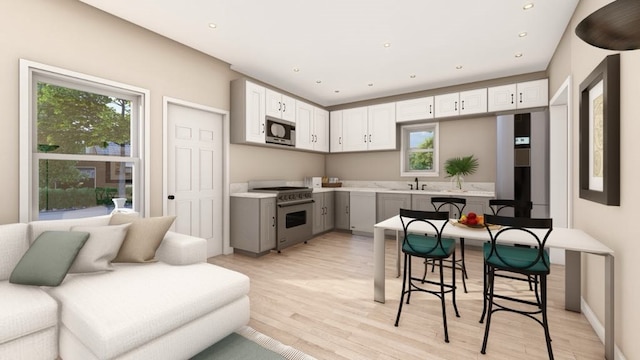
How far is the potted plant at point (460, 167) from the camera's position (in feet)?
15.9

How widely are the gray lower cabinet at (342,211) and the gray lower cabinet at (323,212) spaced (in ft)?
0.35

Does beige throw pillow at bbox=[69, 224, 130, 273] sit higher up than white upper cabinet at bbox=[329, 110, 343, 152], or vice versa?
white upper cabinet at bbox=[329, 110, 343, 152]

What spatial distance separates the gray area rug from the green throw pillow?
3.58ft

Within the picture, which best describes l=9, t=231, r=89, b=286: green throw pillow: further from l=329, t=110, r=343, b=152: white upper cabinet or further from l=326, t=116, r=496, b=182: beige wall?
l=326, t=116, r=496, b=182: beige wall

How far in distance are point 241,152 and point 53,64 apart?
7.76 feet

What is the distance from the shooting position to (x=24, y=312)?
159 centimetres

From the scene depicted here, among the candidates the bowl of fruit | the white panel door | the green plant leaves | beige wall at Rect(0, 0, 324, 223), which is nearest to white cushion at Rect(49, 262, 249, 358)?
beige wall at Rect(0, 0, 324, 223)

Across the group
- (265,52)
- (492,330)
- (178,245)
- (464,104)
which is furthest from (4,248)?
(464,104)

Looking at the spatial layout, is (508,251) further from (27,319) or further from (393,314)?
(27,319)

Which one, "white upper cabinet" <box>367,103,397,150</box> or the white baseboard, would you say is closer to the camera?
the white baseboard

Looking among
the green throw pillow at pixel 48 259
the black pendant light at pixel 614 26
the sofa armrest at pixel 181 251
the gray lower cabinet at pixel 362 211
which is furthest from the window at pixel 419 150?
the green throw pillow at pixel 48 259

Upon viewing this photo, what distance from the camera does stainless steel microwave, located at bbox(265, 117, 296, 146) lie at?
4598 mm

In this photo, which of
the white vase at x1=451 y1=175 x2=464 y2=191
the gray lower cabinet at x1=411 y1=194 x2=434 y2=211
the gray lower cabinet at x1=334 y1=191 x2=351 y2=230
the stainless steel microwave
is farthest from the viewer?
the gray lower cabinet at x1=334 y1=191 x2=351 y2=230

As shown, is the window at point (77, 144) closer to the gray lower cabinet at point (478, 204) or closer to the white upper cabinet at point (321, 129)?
the white upper cabinet at point (321, 129)
